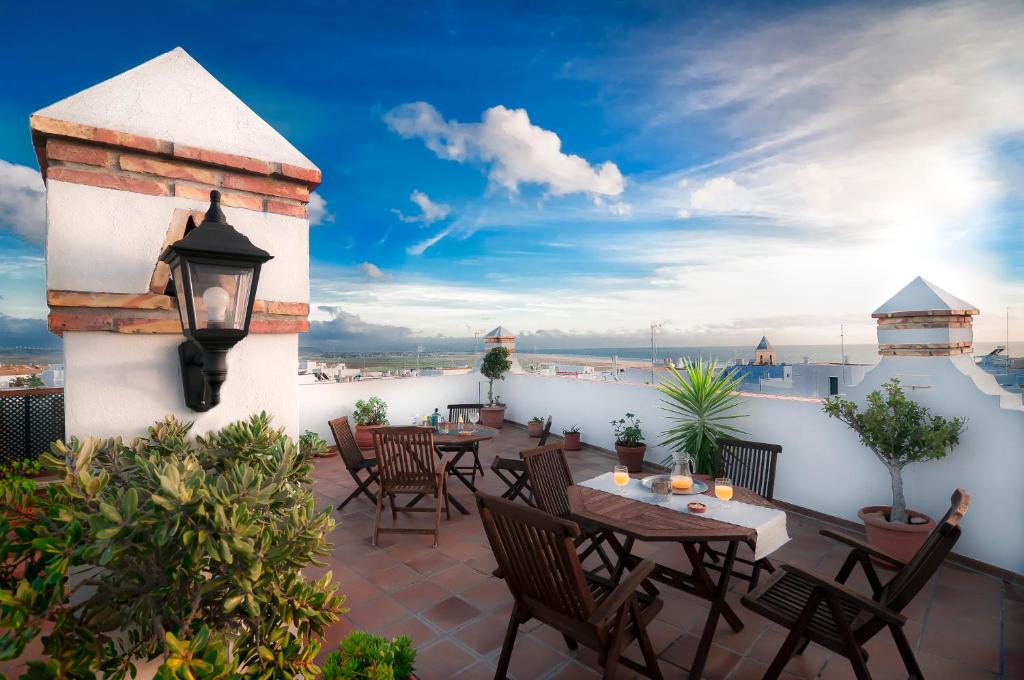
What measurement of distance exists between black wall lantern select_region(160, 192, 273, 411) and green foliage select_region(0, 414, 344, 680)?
1.10 ft

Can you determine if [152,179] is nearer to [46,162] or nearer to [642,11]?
[46,162]

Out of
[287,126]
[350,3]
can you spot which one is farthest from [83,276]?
[287,126]

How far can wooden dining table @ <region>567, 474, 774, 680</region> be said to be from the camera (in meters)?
2.26

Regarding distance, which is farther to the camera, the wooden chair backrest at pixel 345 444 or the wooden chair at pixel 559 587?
the wooden chair backrest at pixel 345 444

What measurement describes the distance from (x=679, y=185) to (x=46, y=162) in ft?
36.4

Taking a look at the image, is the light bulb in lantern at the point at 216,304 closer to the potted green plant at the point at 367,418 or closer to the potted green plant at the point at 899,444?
the potted green plant at the point at 899,444

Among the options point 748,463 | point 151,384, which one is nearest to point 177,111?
point 151,384

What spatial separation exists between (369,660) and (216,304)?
127cm

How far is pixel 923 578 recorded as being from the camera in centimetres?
189

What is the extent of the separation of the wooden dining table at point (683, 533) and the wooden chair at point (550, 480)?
31cm

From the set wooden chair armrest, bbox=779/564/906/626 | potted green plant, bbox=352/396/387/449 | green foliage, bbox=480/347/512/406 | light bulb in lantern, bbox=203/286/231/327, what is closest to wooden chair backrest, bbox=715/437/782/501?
wooden chair armrest, bbox=779/564/906/626

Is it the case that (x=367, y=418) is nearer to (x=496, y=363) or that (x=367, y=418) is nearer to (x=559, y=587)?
(x=496, y=363)

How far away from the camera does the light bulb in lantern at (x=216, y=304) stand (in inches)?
52.7

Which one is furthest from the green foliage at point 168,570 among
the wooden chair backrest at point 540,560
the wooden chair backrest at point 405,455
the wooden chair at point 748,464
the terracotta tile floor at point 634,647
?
the wooden chair at point 748,464
